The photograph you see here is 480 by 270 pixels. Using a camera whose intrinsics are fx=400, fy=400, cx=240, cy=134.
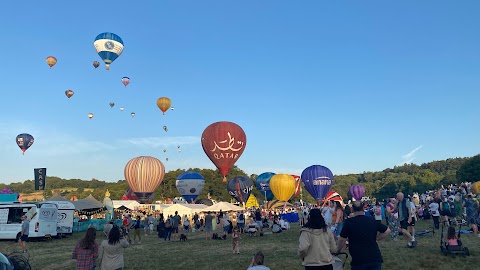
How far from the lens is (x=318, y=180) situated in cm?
4816

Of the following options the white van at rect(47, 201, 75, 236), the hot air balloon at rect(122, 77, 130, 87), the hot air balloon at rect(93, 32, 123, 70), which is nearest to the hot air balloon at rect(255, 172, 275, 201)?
the hot air balloon at rect(122, 77, 130, 87)

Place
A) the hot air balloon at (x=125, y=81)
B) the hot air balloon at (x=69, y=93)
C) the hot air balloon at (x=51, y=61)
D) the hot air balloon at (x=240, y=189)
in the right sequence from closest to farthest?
the hot air balloon at (x=51, y=61)
the hot air balloon at (x=125, y=81)
the hot air balloon at (x=69, y=93)
the hot air balloon at (x=240, y=189)

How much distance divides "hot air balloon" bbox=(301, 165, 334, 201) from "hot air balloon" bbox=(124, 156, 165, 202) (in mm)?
19464

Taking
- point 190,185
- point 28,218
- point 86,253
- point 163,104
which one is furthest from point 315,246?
point 190,185

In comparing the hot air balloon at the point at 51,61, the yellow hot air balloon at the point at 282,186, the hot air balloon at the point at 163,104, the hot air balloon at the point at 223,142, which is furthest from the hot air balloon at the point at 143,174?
the yellow hot air balloon at the point at 282,186

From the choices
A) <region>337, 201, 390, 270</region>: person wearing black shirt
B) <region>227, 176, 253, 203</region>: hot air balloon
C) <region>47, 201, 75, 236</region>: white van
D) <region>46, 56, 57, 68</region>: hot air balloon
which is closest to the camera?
<region>337, 201, 390, 270</region>: person wearing black shirt

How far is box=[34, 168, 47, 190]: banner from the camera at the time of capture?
4947 centimetres

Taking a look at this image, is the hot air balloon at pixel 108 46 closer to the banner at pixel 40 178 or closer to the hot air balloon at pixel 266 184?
the banner at pixel 40 178

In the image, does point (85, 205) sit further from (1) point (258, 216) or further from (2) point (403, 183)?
(2) point (403, 183)

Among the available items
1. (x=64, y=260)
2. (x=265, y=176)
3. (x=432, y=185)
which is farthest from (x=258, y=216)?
(x=432, y=185)

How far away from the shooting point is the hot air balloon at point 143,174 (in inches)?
2015

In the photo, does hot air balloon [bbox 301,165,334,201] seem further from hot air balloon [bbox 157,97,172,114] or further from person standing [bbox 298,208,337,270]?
person standing [bbox 298,208,337,270]

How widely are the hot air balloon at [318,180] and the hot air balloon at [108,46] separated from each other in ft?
86.2

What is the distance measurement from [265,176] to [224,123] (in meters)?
28.8
